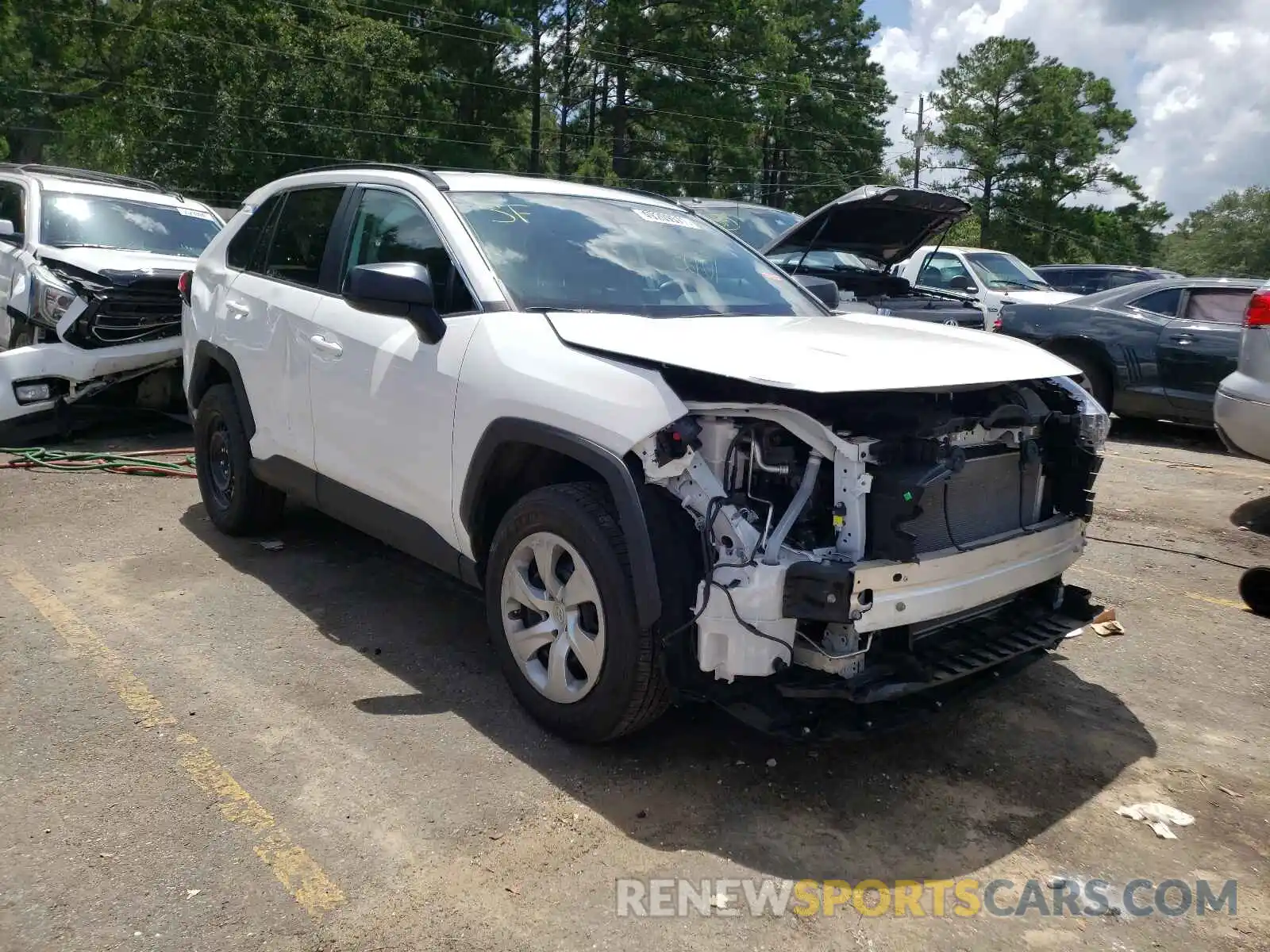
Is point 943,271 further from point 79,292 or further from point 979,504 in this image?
point 979,504

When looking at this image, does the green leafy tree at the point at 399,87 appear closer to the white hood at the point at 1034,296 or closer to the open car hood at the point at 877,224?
the white hood at the point at 1034,296

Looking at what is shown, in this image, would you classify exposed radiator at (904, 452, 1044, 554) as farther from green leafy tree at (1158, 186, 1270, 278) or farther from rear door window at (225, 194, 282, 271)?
green leafy tree at (1158, 186, 1270, 278)

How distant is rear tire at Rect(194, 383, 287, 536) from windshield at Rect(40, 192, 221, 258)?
3839 millimetres

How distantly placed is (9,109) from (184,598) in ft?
122

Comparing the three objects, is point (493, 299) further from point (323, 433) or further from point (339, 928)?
point (339, 928)

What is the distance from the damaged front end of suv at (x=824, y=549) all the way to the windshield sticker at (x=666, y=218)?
1.72m

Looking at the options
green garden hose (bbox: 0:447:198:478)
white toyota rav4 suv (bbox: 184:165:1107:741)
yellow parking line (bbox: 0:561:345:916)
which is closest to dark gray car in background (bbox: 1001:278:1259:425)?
white toyota rav4 suv (bbox: 184:165:1107:741)

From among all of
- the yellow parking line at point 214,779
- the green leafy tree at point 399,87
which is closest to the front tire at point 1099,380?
the yellow parking line at point 214,779

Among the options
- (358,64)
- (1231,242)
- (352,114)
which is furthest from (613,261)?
(1231,242)

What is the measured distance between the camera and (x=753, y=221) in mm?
12172

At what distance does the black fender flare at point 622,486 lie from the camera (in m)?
2.99

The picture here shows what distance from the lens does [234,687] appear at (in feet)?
12.8

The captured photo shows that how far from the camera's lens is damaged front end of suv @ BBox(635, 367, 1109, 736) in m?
2.91

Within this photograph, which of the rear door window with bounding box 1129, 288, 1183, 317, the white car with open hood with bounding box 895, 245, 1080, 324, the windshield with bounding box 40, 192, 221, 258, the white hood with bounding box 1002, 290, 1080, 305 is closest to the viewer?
the windshield with bounding box 40, 192, 221, 258
